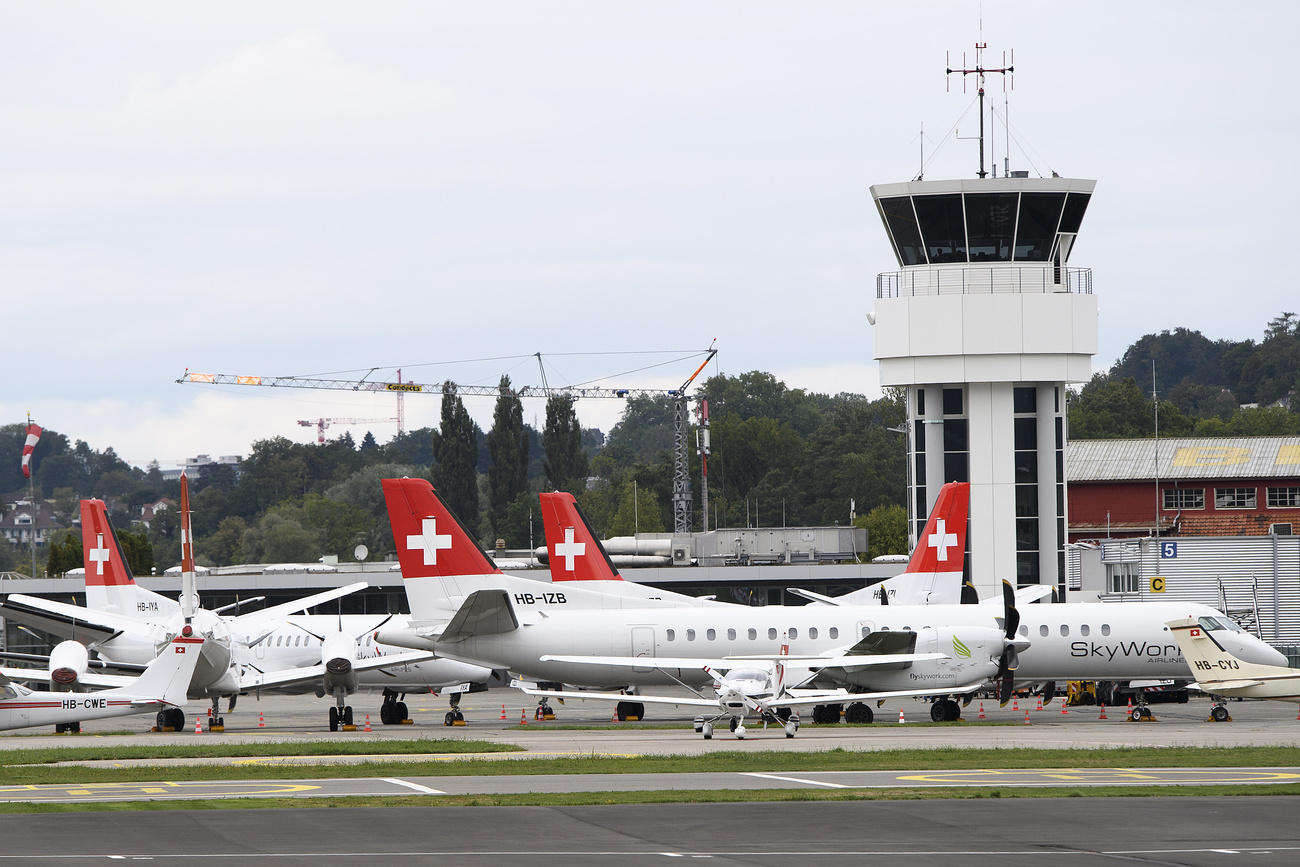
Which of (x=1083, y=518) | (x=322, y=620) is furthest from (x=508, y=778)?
(x=1083, y=518)

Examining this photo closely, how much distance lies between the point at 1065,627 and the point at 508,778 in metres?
18.9

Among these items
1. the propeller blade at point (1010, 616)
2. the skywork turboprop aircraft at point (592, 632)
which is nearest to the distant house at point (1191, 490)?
the propeller blade at point (1010, 616)

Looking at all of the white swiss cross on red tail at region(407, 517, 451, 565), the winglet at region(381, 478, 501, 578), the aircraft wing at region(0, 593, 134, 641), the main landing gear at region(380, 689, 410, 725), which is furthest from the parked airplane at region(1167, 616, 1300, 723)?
the aircraft wing at region(0, 593, 134, 641)

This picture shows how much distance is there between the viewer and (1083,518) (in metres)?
83.8

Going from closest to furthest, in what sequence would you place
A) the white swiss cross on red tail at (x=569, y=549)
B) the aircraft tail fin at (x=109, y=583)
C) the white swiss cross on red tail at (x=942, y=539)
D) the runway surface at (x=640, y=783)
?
1. the runway surface at (x=640, y=783)
2. the white swiss cross on red tail at (x=569, y=549)
3. the white swiss cross on red tail at (x=942, y=539)
4. the aircraft tail fin at (x=109, y=583)

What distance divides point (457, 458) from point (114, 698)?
83.5 m

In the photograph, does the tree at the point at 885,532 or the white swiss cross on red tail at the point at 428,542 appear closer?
the white swiss cross on red tail at the point at 428,542

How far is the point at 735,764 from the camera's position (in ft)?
94.4

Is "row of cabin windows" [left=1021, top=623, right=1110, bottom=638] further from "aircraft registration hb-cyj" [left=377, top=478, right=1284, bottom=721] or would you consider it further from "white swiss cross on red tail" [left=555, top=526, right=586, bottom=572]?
"white swiss cross on red tail" [left=555, top=526, right=586, bottom=572]

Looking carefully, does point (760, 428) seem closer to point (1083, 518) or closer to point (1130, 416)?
point (1130, 416)

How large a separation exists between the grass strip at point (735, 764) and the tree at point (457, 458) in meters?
87.8

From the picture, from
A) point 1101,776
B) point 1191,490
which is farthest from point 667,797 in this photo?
point 1191,490

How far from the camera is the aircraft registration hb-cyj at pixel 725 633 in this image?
129ft

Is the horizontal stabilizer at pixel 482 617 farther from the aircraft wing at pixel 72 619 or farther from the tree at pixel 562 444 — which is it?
the tree at pixel 562 444
